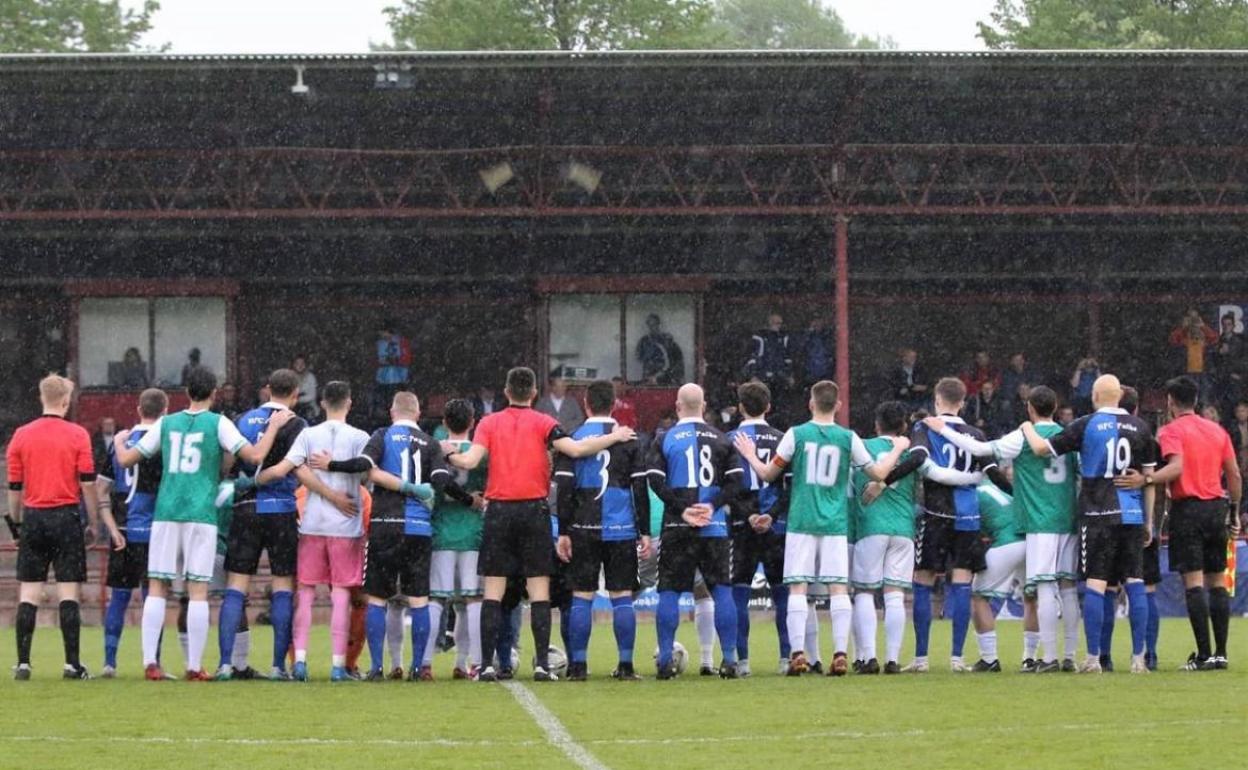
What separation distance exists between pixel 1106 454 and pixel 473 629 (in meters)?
4.40

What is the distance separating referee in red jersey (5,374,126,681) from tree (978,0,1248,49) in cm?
3869

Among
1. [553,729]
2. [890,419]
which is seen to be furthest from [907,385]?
[553,729]

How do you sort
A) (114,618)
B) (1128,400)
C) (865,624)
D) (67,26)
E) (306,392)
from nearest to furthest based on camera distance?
(865,624) → (114,618) → (1128,400) → (306,392) → (67,26)

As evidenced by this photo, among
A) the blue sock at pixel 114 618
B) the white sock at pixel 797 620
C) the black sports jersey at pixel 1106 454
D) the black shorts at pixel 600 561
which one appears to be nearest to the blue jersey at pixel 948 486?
the black sports jersey at pixel 1106 454

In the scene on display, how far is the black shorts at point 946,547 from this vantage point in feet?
48.1

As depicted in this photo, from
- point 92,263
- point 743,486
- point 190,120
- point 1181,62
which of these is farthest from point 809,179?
point 743,486

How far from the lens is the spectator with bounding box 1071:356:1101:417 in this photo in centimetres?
3009

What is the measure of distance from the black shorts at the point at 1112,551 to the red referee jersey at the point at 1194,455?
56 cm

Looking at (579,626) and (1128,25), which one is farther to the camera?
(1128,25)

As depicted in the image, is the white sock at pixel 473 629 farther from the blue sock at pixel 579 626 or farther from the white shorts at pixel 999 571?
the white shorts at pixel 999 571

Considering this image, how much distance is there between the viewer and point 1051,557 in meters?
14.3

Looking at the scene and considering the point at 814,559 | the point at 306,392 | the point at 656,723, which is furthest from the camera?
the point at 306,392

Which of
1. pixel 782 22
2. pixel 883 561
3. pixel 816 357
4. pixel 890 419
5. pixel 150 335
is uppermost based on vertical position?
pixel 782 22

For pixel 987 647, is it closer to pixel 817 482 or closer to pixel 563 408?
pixel 817 482
